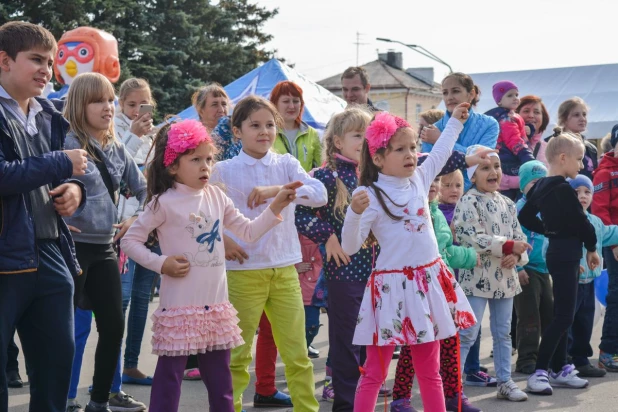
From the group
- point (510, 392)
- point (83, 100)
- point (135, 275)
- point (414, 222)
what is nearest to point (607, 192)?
point (510, 392)

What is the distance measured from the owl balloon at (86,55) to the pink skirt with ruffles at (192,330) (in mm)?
11657

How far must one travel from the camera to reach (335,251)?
17.4 feet

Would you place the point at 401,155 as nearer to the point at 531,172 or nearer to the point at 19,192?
the point at 19,192

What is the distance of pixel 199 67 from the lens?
1449 inches

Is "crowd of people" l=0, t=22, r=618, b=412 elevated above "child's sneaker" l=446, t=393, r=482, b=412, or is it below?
above

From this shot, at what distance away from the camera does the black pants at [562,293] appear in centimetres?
661

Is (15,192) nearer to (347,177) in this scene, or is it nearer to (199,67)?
→ (347,177)

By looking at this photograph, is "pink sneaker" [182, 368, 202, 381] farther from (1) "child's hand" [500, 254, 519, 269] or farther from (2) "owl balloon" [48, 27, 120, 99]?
(2) "owl balloon" [48, 27, 120, 99]

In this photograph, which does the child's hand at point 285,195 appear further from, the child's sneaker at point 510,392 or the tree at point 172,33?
the tree at point 172,33

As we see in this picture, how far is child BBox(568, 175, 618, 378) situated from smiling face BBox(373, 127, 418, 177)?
2.53m

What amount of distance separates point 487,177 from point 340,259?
1673 mm

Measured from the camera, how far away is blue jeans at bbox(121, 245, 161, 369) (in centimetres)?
658

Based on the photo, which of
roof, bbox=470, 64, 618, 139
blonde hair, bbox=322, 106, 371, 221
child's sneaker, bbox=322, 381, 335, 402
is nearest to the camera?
blonde hair, bbox=322, 106, 371, 221

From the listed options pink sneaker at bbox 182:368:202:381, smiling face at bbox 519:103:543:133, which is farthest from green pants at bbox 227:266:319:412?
smiling face at bbox 519:103:543:133
